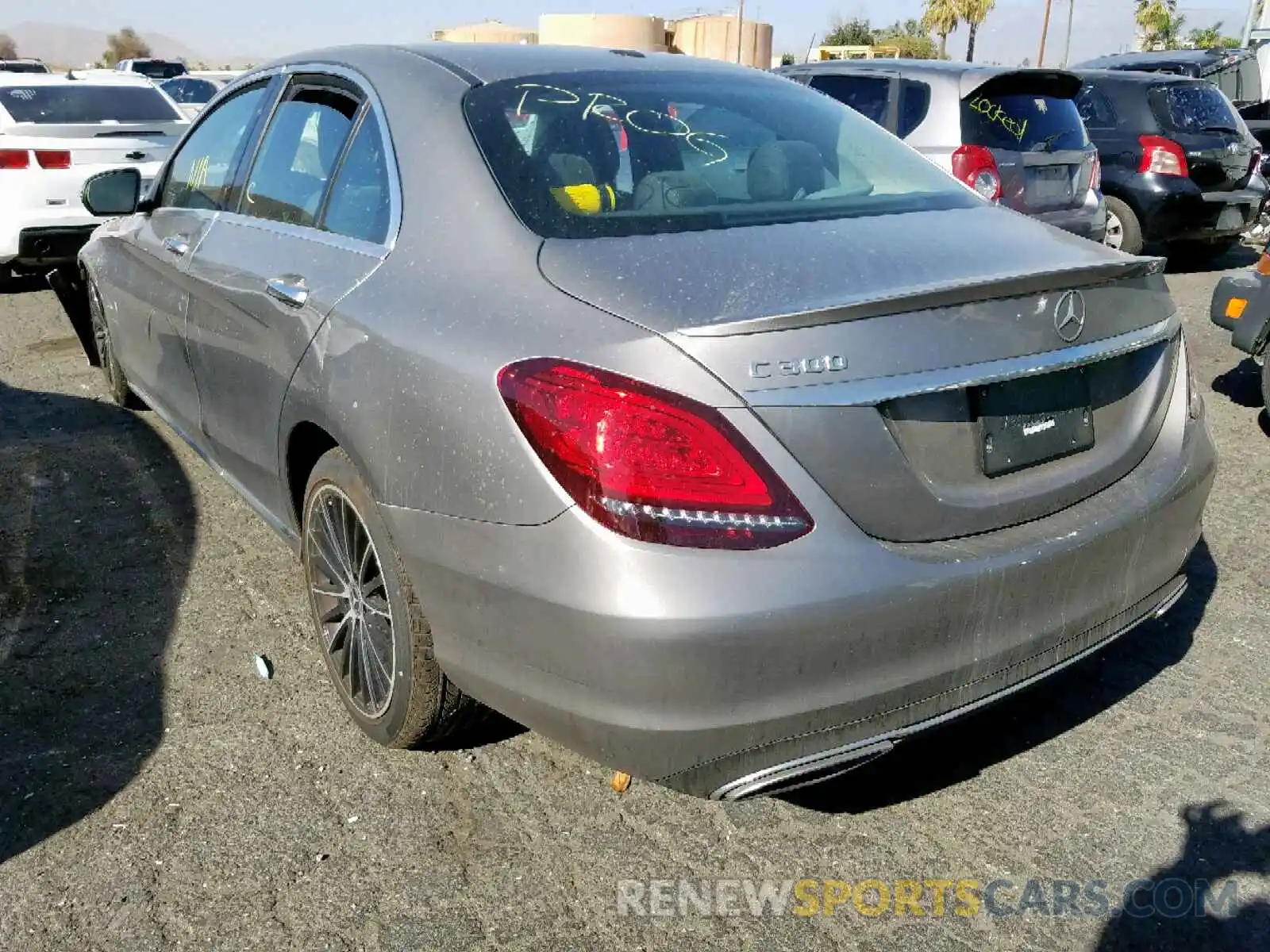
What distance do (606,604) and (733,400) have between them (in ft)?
1.39

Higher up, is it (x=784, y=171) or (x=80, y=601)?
(x=784, y=171)

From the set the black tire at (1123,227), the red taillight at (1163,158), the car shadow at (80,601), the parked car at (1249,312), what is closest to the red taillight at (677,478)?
the car shadow at (80,601)

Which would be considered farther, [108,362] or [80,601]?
[108,362]

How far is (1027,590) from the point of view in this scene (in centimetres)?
231

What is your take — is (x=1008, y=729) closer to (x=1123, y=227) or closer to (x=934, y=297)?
(x=934, y=297)

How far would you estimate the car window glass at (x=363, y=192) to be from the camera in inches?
112

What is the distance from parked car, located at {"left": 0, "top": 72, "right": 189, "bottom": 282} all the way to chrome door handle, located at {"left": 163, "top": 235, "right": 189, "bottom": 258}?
467cm

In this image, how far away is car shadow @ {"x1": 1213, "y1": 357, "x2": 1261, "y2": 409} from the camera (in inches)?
244

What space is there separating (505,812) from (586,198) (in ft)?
4.69

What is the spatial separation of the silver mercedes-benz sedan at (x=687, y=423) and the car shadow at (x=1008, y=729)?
391mm

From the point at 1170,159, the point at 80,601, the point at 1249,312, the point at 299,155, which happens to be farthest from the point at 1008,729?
the point at 1170,159

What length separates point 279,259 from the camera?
318 cm

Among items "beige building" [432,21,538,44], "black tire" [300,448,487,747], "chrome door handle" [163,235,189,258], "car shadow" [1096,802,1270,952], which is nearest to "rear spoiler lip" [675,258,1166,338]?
"black tire" [300,448,487,747]

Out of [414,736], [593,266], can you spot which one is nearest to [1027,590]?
[593,266]
